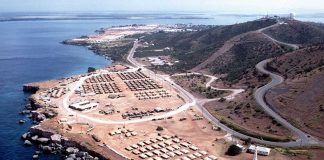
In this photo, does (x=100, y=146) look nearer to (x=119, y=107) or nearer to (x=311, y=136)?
(x=119, y=107)

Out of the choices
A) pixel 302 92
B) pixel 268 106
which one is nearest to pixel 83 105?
pixel 268 106

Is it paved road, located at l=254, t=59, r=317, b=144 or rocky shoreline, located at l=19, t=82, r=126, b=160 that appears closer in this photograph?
rocky shoreline, located at l=19, t=82, r=126, b=160

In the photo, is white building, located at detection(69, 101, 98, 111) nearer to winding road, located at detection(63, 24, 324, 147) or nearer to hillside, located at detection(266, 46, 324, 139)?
winding road, located at detection(63, 24, 324, 147)

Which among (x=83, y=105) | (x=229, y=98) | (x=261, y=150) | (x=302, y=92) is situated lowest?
(x=229, y=98)

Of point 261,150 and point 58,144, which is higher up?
point 261,150

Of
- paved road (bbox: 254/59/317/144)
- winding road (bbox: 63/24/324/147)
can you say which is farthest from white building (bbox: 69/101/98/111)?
paved road (bbox: 254/59/317/144)

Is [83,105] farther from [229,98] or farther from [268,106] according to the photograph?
[268,106]

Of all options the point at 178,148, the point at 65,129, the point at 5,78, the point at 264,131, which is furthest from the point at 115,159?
the point at 5,78

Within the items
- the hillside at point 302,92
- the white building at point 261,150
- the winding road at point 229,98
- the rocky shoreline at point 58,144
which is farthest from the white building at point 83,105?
the white building at point 261,150
